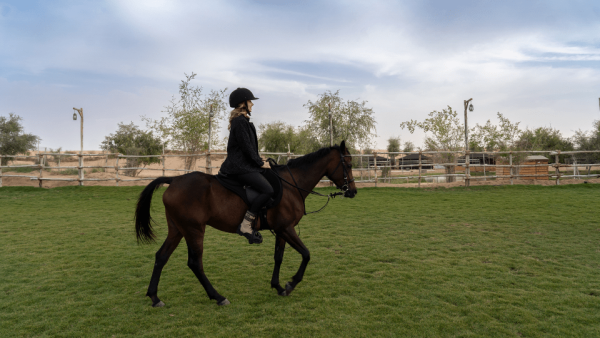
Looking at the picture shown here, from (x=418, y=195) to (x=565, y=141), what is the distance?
30818 millimetres

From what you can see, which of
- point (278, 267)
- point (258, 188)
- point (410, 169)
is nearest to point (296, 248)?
point (278, 267)

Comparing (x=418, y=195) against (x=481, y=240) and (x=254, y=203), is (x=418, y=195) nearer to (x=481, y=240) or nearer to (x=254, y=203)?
(x=481, y=240)

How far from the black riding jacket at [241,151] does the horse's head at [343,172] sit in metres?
1.08

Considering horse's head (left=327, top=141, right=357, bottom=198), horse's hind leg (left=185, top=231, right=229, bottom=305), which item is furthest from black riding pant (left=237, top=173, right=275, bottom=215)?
horse's head (left=327, top=141, right=357, bottom=198)

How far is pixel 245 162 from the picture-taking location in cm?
407

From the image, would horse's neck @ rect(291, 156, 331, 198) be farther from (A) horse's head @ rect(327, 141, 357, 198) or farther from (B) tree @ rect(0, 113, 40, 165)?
(B) tree @ rect(0, 113, 40, 165)

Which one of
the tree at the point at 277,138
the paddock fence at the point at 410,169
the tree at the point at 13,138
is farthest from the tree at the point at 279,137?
the tree at the point at 13,138

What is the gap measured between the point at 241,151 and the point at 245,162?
142 millimetres

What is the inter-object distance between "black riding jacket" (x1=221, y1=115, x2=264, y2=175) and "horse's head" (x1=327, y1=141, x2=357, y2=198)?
108cm

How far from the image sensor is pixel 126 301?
3.94 metres

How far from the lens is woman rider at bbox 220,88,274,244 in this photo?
13.1ft

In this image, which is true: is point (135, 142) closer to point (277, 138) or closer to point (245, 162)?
point (277, 138)

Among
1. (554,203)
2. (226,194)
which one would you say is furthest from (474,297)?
(554,203)

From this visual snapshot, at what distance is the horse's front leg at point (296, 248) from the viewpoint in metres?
4.04
